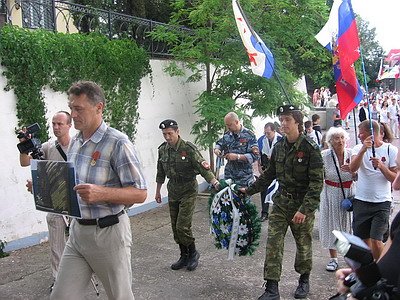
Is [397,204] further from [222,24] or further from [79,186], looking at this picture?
[79,186]

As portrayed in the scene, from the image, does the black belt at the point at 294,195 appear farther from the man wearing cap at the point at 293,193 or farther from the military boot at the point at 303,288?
the military boot at the point at 303,288

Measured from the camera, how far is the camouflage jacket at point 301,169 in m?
4.71

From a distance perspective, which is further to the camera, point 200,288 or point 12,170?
point 12,170

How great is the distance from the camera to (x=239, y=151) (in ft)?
23.0

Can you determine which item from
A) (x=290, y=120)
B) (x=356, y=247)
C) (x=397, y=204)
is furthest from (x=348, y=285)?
(x=397, y=204)

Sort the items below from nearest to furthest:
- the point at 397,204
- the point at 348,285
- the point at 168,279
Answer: the point at 348,285 → the point at 168,279 → the point at 397,204

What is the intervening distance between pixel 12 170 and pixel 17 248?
3.67ft

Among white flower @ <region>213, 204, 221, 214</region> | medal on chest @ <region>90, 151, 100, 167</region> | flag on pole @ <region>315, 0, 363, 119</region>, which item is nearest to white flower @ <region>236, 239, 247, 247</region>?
white flower @ <region>213, 204, 221, 214</region>

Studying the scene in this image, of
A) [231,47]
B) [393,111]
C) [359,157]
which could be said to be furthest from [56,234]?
[393,111]

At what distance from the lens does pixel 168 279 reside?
18.7 feet

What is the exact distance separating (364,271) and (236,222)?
342 cm

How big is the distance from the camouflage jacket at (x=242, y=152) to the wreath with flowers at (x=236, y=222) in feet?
5.03

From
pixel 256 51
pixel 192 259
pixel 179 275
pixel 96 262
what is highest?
pixel 256 51

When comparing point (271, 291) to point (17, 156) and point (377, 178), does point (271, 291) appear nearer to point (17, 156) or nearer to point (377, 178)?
point (377, 178)
